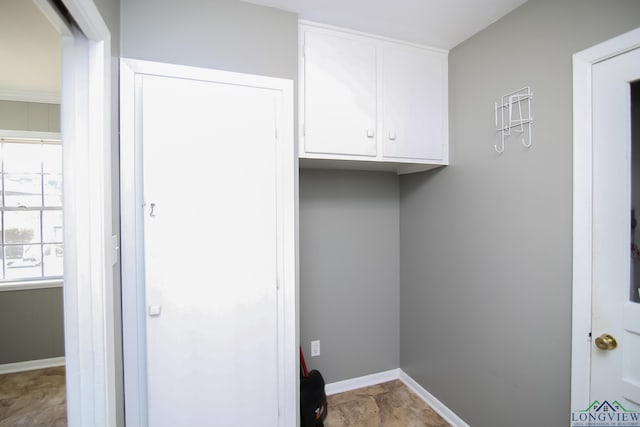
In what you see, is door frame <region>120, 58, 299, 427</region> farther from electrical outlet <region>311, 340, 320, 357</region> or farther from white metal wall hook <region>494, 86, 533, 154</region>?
white metal wall hook <region>494, 86, 533, 154</region>

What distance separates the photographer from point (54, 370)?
254 cm

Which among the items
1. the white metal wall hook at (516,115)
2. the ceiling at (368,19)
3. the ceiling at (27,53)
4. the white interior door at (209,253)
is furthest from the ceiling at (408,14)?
the ceiling at (27,53)

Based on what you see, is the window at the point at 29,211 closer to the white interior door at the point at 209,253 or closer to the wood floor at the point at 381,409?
the white interior door at the point at 209,253

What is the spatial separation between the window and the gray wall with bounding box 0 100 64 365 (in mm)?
153

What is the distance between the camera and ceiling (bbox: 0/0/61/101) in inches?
56.7

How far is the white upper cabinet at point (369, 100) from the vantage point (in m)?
1.60

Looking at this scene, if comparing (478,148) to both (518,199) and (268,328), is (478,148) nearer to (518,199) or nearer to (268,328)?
(518,199)

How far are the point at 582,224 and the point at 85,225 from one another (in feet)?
6.59

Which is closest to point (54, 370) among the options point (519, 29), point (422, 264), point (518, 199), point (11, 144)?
point (11, 144)

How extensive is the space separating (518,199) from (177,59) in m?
1.84

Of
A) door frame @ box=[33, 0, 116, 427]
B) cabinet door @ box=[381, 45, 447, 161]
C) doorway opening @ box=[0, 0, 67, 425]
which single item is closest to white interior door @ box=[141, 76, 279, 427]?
door frame @ box=[33, 0, 116, 427]

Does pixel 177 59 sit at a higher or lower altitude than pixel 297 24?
lower

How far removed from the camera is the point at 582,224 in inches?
47.7

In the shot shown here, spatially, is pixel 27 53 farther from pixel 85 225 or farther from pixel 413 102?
pixel 413 102
